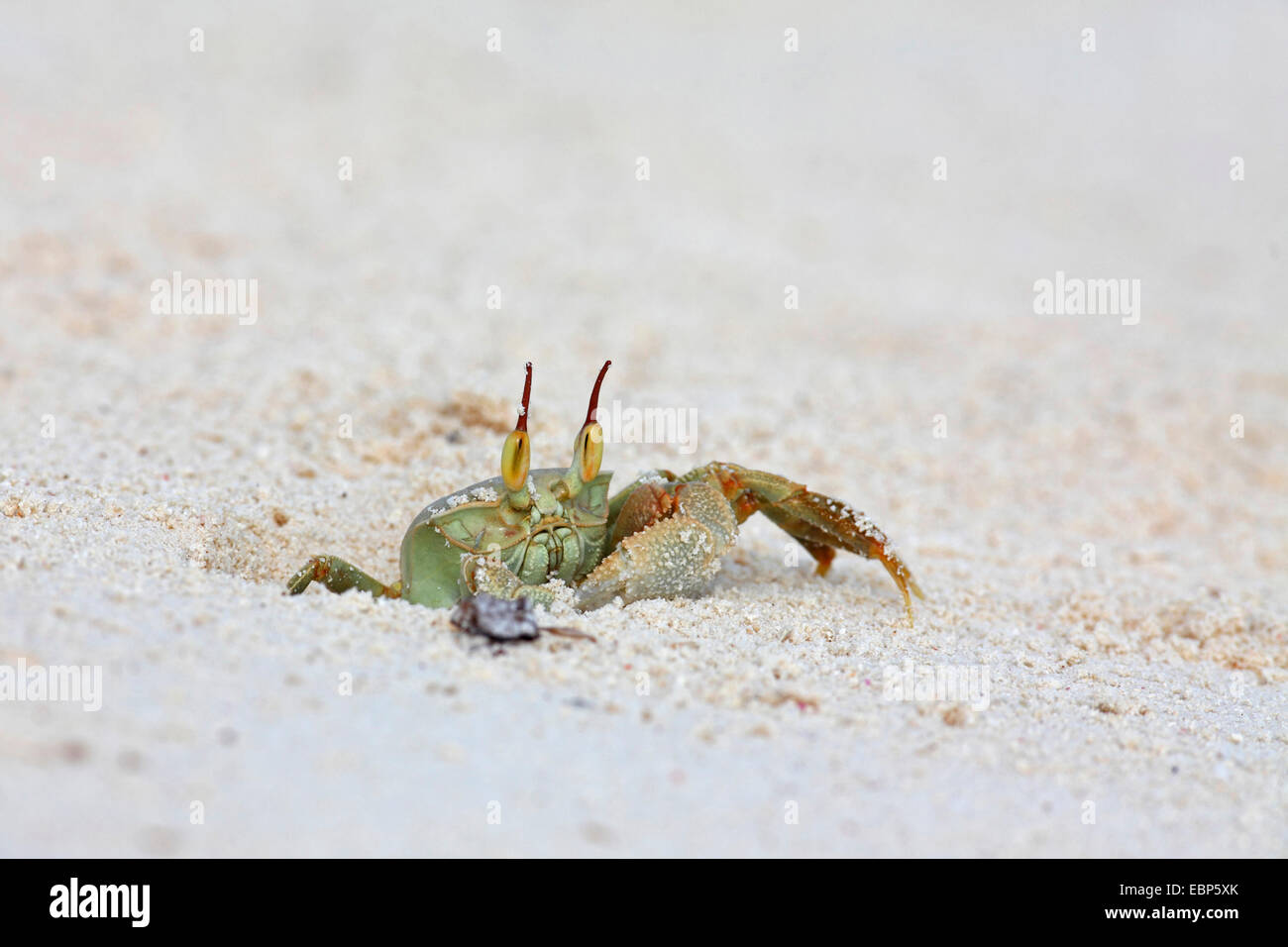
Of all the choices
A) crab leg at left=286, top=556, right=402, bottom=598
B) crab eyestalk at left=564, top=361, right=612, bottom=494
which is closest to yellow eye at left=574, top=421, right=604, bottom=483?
crab eyestalk at left=564, top=361, right=612, bottom=494

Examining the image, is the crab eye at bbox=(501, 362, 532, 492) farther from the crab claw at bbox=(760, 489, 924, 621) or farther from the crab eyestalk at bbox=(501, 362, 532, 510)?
the crab claw at bbox=(760, 489, 924, 621)

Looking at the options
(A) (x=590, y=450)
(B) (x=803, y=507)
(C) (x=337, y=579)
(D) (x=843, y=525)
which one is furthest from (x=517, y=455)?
(D) (x=843, y=525)

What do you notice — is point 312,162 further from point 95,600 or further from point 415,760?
point 415,760

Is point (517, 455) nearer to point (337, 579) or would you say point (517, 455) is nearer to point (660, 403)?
point (337, 579)

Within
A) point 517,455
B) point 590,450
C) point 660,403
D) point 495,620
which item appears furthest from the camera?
point 660,403

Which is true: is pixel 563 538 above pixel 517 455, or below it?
below

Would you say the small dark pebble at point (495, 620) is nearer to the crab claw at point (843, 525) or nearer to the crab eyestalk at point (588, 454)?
the crab eyestalk at point (588, 454)

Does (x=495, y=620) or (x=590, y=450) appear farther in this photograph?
(x=590, y=450)

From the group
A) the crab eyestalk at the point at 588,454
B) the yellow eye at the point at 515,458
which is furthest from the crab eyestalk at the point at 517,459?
the crab eyestalk at the point at 588,454
